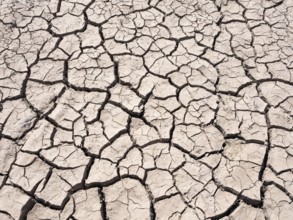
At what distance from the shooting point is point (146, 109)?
269 cm

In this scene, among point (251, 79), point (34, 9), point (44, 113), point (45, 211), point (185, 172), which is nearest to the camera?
point (45, 211)

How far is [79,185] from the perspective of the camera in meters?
A: 2.29

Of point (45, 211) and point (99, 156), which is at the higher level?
point (99, 156)

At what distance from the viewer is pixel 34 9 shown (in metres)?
3.36

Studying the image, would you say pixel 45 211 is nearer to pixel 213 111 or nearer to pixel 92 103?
pixel 92 103

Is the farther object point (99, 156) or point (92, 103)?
point (92, 103)

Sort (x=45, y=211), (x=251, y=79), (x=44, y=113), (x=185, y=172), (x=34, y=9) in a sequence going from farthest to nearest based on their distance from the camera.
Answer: (x=34, y=9)
(x=251, y=79)
(x=44, y=113)
(x=185, y=172)
(x=45, y=211)

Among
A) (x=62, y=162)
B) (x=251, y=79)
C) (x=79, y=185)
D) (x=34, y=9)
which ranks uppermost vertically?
(x=34, y=9)

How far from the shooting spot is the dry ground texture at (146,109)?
7.42ft

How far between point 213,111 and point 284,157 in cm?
57

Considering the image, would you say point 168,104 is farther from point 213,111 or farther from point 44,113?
point 44,113

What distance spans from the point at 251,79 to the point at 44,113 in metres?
1.56

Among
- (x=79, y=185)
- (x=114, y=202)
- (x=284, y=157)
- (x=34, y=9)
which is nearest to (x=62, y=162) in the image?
(x=79, y=185)

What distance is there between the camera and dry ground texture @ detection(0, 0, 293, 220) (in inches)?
89.0
